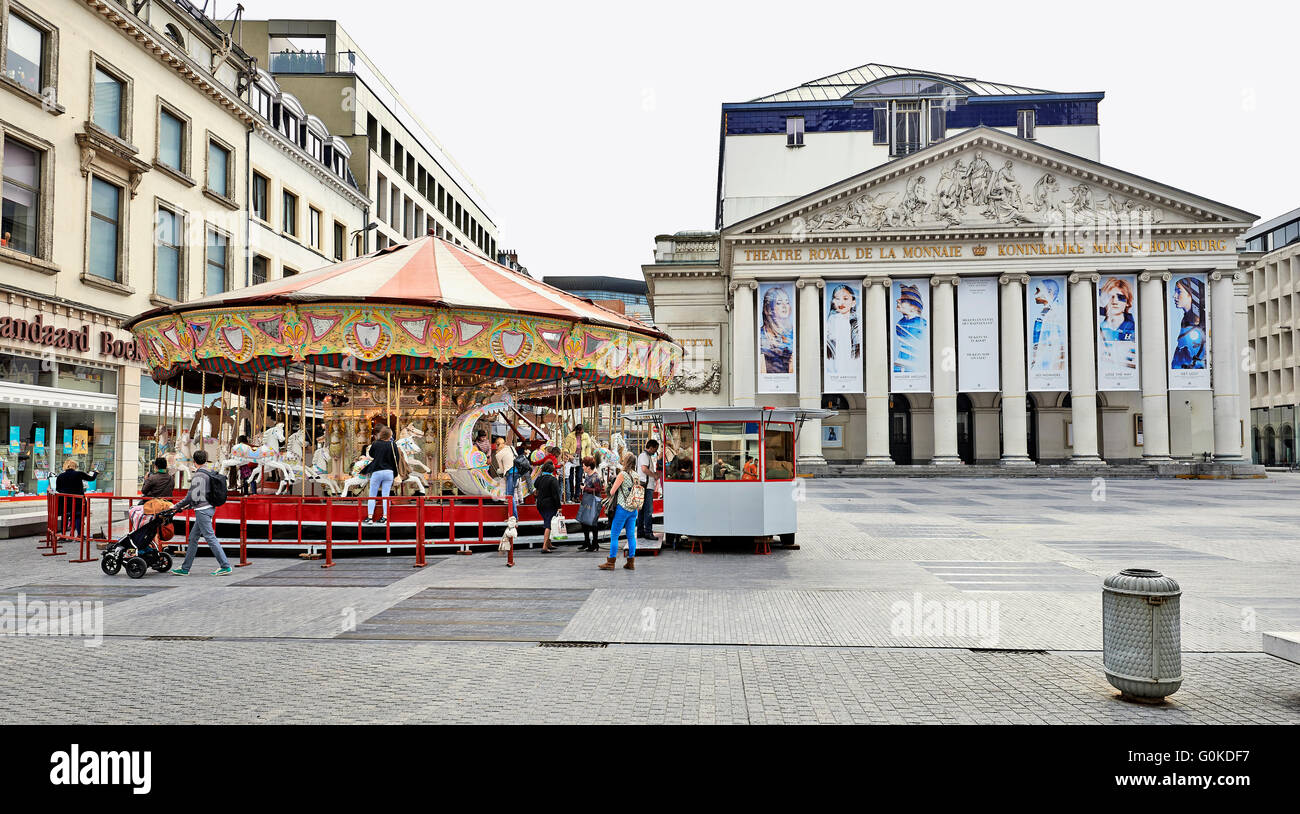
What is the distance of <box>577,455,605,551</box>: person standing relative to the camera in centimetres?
1481

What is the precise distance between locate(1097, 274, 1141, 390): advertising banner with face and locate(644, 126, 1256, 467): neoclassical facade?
0.08m

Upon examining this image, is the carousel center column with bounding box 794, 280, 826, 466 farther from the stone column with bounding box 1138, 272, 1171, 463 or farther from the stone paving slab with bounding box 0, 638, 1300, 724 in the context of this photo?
the stone paving slab with bounding box 0, 638, 1300, 724

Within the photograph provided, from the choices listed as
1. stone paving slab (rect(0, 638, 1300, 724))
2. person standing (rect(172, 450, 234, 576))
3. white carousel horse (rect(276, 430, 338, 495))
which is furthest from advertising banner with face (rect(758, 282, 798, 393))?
stone paving slab (rect(0, 638, 1300, 724))

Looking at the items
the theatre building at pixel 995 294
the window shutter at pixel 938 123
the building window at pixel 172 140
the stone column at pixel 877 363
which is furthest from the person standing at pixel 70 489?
the window shutter at pixel 938 123

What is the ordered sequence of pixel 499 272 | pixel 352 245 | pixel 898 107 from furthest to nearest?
pixel 898 107, pixel 352 245, pixel 499 272

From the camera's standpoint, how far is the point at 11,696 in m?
5.95

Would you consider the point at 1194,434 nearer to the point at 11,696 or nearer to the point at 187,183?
the point at 187,183

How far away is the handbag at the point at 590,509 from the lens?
48.8 ft

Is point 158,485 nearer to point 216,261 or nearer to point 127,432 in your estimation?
point 127,432

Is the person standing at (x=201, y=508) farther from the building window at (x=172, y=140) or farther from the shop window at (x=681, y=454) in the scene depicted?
the building window at (x=172, y=140)

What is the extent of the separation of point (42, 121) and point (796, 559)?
69.3 feet

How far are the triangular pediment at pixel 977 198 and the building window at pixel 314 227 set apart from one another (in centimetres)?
2360
